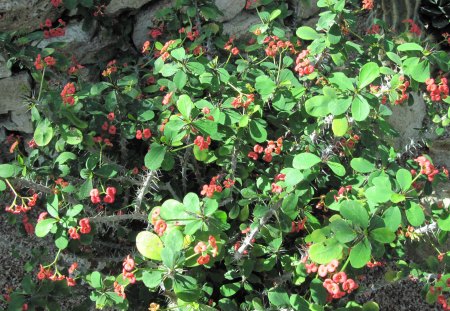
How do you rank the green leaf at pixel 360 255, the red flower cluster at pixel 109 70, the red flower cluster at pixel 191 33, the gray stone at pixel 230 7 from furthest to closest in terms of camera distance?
1. the gray stone at pixel 230 7
2. the red flower cluster at pixel 191 33
3. the red flower cluster at pixel 109 70
4. the green leaf at pixel 360 255

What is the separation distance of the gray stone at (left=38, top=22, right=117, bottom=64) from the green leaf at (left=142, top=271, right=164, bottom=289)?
1708 mm

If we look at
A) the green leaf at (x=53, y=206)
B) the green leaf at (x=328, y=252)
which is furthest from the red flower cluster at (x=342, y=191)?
the green leaf at (x=53, y=206)

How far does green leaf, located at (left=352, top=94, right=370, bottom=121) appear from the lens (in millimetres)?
1544

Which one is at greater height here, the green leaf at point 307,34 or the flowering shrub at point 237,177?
the green leaf at point 307,34

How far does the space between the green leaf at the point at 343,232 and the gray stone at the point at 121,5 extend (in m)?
2.05

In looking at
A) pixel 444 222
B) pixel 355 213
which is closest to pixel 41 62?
pixel 355 213

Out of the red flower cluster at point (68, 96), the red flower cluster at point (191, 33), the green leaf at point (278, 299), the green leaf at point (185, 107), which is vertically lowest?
the green leaf at point (278, 299)

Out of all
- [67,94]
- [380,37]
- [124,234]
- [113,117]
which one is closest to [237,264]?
[124,234]

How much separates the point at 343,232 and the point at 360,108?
383 millimetres

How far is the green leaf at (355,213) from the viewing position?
1420mm

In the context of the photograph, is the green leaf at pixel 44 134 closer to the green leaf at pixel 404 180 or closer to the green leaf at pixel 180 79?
the green leaf at pixel 180 79

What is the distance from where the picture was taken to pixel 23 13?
9.08 ft

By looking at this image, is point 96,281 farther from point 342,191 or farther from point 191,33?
point 191,33

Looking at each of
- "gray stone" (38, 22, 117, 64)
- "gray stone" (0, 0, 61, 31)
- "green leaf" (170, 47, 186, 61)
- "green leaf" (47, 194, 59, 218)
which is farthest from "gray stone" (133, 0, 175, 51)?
"green leaf" (47, 194, 59, 218)
